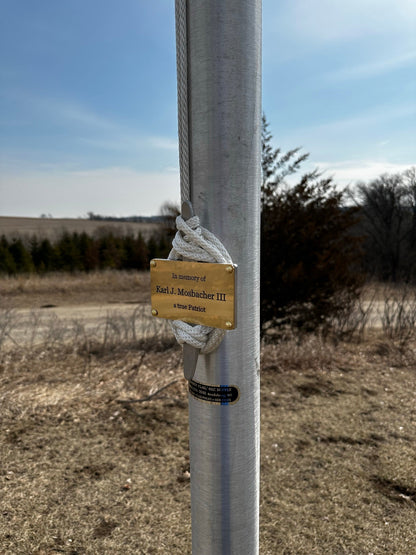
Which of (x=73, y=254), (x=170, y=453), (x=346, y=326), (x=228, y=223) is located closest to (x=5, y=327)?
(x=170, y=453)

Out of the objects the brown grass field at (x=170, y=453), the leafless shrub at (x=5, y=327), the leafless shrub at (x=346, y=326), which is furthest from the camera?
the leafless shrub at (x=346, y=326)

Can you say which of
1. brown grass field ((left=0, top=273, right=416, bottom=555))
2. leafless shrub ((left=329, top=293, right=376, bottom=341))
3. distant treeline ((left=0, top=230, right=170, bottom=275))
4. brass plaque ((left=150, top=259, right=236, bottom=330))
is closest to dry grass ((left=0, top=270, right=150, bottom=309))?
distant treeline ((left=0, top=230, right=170, bottom=275))

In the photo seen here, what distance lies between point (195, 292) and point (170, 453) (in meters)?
2.28

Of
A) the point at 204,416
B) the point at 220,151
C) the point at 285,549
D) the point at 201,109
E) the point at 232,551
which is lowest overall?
the point at 285,549

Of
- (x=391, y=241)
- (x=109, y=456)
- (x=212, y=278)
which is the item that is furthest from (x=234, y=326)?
(x=391, y=241)

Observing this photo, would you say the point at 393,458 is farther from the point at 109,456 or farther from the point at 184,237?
the point at 184,237

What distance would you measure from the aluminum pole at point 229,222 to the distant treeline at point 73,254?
713 inches

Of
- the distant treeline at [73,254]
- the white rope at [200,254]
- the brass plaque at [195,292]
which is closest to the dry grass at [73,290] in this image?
the distant treeline at [73,254]

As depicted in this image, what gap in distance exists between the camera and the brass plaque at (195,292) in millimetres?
1204

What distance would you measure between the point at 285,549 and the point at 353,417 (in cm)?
179

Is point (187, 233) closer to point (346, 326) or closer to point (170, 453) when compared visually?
point (170, 453)

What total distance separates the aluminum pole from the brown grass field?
1.10 meters

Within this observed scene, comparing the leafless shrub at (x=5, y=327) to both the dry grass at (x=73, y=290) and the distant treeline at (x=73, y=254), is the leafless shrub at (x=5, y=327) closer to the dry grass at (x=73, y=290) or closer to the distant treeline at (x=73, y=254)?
the dry grass at (x=73, y=290)

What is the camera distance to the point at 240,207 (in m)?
1.26
